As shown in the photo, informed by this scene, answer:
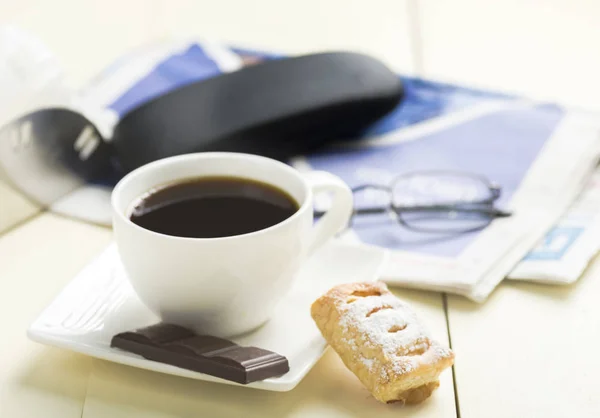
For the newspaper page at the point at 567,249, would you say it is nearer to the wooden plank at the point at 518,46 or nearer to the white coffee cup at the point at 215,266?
the white coffee cup at the point at 215,266

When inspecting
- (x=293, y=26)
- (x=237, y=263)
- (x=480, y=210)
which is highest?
(x=237, y=263)

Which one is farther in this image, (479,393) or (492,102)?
(492,102)

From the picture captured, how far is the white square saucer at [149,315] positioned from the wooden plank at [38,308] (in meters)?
0.03

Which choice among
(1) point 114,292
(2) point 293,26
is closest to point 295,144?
(1) point 114,292

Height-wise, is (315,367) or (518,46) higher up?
(315,367)

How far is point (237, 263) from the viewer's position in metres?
0.52

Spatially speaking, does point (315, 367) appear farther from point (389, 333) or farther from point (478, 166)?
point (478, 166)

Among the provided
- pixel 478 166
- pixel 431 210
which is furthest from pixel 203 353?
pixel 478 166

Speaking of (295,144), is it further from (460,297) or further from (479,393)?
(479,393)

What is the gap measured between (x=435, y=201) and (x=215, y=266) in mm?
363

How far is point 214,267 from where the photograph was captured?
20.5 inches

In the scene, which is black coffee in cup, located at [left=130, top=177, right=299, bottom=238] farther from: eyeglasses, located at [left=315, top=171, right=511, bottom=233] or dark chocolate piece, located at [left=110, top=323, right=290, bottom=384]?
eyeglasses, located at [left=315, top=171, right=511, bottom=233]

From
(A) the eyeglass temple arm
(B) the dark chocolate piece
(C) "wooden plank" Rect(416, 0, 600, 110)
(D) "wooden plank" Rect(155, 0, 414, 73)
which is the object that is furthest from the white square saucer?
(D) "wooden plank" Rect(155, 0, 414, 73)

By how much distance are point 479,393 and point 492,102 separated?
58 cm
